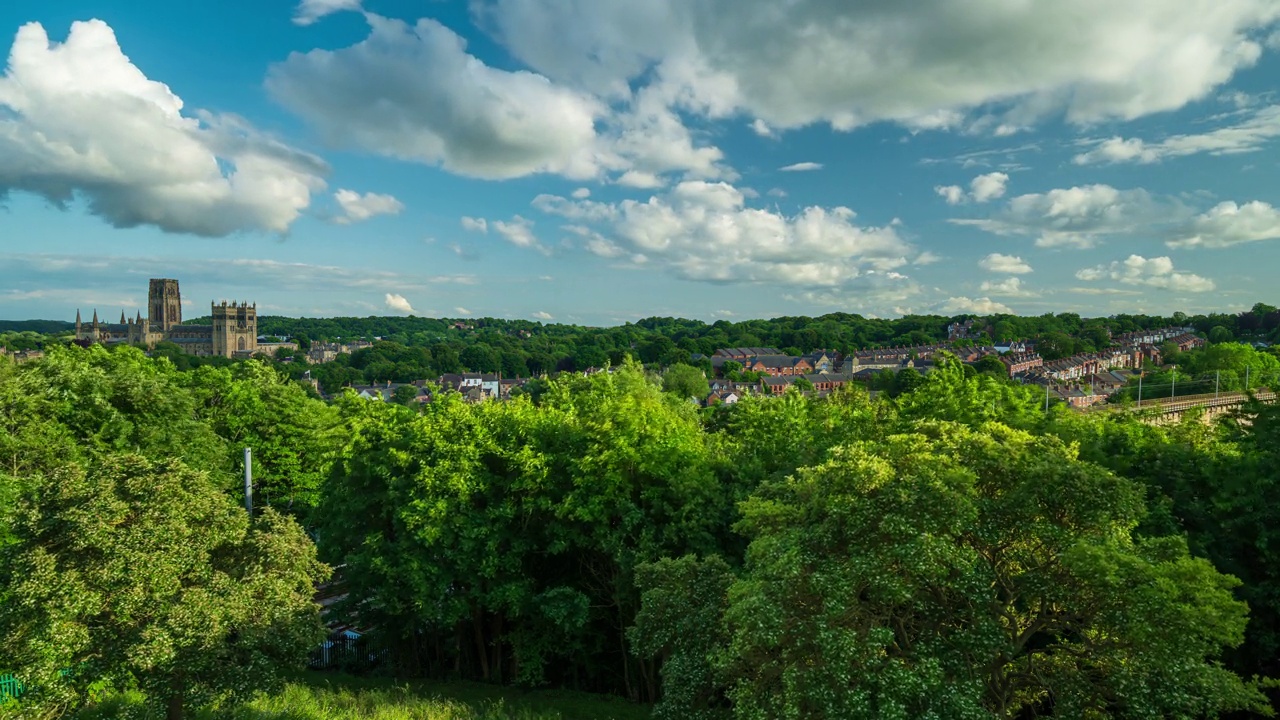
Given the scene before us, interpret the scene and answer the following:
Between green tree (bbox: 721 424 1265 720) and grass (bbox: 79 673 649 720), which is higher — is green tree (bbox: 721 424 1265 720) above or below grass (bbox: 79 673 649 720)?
above

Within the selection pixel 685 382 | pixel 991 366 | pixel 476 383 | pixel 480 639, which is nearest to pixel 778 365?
pixel 991 366

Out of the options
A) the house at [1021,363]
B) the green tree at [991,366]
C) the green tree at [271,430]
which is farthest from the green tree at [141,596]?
the house at [1021,363]

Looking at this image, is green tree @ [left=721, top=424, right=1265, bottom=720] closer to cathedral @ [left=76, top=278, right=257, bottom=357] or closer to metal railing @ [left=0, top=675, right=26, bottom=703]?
metal railing @ [left=0, top=675, right=26, bottom=703]

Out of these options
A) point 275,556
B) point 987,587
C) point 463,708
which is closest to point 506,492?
point 463,708

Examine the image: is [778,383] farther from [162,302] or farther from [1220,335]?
[162,302]

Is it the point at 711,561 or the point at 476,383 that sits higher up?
the point at 711,561

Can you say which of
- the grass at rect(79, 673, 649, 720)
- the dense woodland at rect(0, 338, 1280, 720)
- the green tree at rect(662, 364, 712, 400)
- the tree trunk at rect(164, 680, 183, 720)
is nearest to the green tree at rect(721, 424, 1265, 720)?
the dense woodland at rect(0, 338, 1280, 720)
